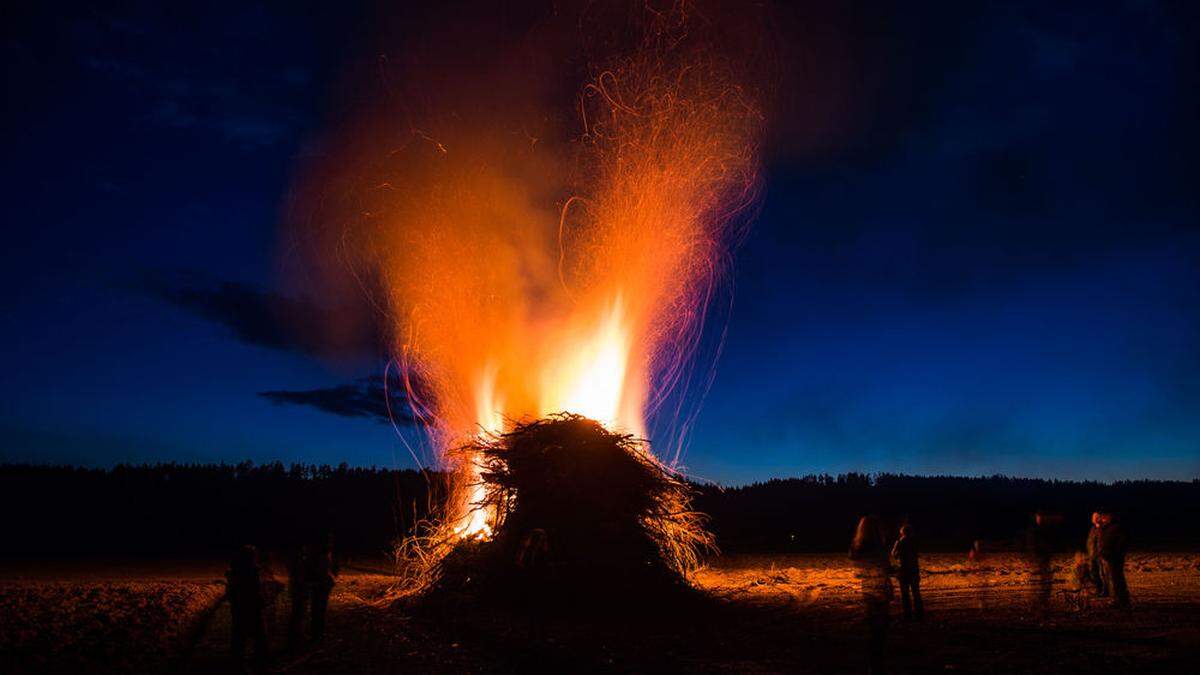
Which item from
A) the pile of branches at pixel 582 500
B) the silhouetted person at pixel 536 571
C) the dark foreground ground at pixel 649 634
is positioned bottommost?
the dark foreground ground at pixel 649 634

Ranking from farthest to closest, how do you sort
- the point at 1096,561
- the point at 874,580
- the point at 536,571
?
the point at 536,571
the point at 1096,561
the point at 874,580

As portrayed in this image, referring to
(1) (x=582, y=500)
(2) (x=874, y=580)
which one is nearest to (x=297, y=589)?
(1) (x=582, y=500)

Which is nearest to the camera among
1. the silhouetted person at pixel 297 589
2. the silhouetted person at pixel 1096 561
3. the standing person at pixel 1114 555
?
the silhouetted person at pixel 297 589

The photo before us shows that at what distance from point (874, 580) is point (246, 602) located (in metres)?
7.63

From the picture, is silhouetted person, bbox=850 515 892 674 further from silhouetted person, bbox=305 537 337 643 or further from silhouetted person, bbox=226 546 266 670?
silhouetted person, bbox=305 537 337 643

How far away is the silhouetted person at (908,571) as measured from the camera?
11805 millimetres

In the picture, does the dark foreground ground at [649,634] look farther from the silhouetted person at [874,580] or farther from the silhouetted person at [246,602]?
the silhouetted person at [874,580]

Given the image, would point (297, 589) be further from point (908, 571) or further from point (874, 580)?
point (908, 571)

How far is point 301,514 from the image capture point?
50938mm

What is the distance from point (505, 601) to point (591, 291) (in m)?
7.73

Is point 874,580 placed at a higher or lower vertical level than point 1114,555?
higher

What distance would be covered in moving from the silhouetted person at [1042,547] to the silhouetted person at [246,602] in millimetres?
11806

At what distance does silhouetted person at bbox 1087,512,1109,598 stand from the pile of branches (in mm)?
7582

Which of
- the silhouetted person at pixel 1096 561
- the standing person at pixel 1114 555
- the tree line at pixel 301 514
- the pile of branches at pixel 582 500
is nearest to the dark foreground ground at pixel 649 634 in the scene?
the standing person at pixel 1114 555
